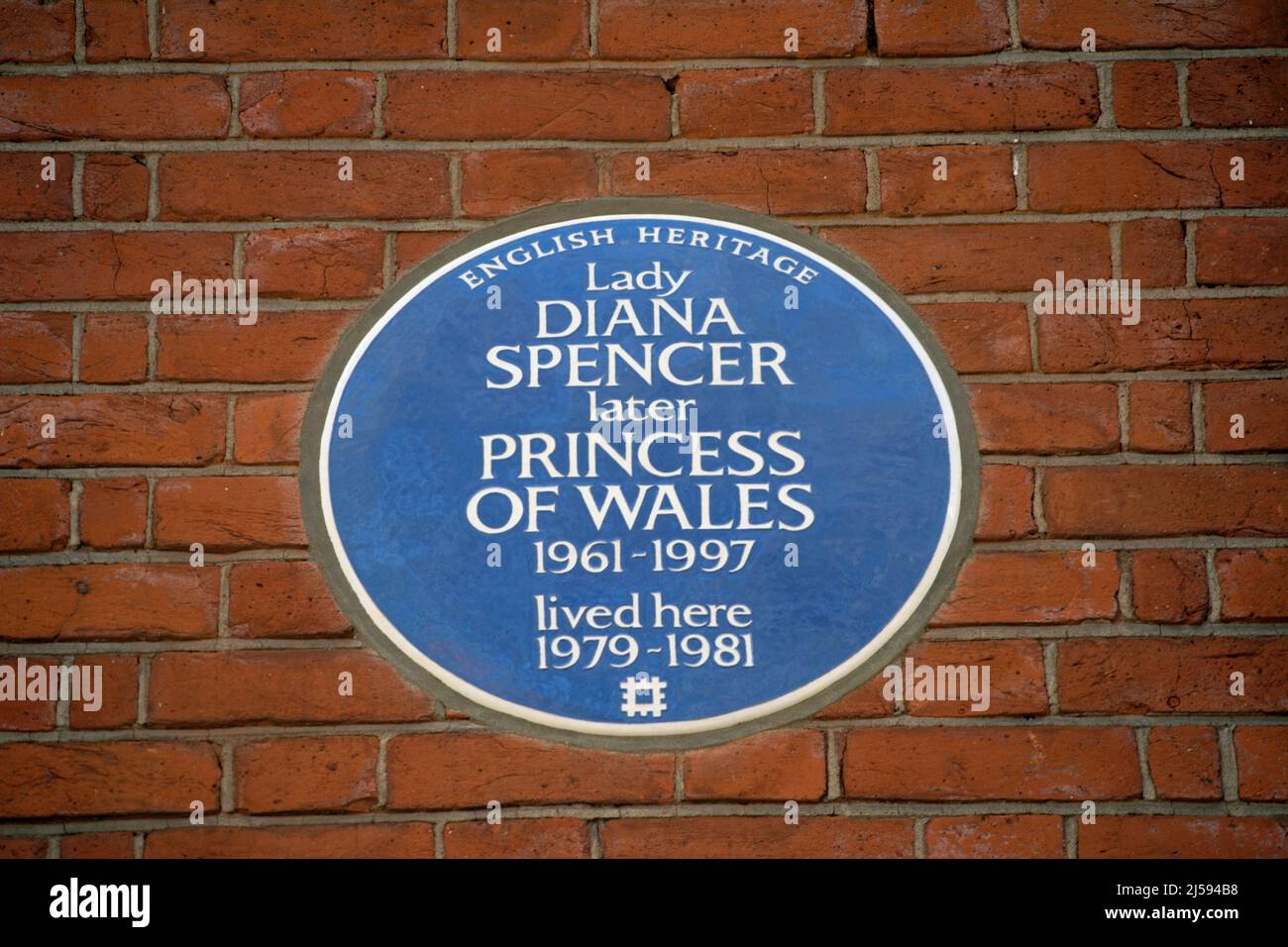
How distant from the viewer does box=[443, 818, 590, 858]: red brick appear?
1580 mm

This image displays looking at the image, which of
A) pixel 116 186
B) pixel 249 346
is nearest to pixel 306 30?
pixel 116 186

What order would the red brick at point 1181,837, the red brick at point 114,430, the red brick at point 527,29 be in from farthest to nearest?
1. the red brick at point 527,29
2. the red brick at point 114,430
3. the red brick at point 1181,837

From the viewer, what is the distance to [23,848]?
5.22 ft

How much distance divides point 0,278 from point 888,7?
120 centimetres

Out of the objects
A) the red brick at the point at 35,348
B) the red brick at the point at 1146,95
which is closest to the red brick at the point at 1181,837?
the red brick at the point at 1146,95

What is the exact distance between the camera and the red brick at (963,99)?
1.76 metres

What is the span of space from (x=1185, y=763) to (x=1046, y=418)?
44cm

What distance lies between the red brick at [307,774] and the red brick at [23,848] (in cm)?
24

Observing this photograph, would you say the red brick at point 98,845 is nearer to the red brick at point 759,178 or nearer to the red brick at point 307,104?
the red brick at point 307,104

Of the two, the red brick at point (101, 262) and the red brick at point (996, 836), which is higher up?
the red brick at point (101, 262)

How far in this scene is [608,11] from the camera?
5.86ft

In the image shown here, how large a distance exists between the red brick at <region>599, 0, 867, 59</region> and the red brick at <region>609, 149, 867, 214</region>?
0.46 feet

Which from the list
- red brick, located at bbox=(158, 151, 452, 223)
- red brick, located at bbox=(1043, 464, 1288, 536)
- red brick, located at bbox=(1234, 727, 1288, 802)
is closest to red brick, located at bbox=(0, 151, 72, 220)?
red brick, located at bbox=(158, 151, 452, 223)

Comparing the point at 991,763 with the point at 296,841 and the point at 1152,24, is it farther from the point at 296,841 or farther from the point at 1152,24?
the point at 1152,24
